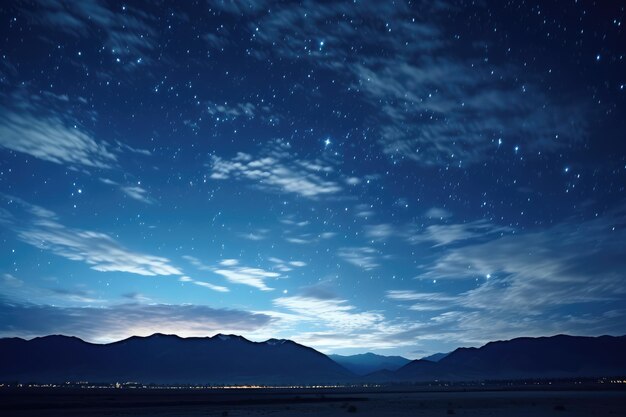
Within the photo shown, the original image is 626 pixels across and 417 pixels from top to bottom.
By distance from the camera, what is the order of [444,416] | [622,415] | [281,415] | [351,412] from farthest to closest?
[351,412] < [281,415] < [444,416] < [622,415]

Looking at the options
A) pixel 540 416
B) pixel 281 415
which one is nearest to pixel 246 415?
pixel 281 415

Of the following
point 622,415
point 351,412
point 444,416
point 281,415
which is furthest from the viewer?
point 351,412

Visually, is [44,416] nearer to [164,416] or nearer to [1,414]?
[1,414]

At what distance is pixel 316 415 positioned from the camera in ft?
128

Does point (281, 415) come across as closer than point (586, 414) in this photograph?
No

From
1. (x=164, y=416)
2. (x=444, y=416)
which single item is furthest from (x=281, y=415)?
(x=444, y=416)

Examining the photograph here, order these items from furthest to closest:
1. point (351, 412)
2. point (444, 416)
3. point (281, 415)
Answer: point (351, 412)
point (281, 415)
point (444, 416)

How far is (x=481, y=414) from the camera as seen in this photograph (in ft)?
124

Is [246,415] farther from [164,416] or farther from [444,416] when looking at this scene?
[444,416]

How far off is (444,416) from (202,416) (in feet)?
61.2

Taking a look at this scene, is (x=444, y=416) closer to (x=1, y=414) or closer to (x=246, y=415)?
(x=246, y=415)

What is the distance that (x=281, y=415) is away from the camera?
38969 mm

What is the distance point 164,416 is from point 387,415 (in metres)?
17.6

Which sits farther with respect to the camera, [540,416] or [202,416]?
[202,416]
